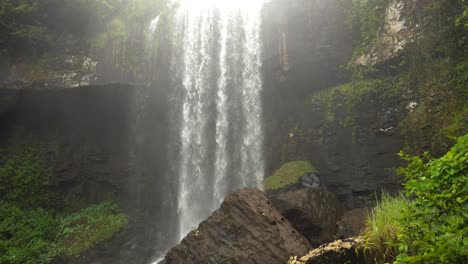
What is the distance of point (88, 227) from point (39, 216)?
247 centimetres

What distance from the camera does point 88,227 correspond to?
44.4 feet

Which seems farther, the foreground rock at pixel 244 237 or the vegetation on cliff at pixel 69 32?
the vegetation on cliff at pixel 69 32

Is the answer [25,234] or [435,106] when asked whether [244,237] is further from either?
[25,234]

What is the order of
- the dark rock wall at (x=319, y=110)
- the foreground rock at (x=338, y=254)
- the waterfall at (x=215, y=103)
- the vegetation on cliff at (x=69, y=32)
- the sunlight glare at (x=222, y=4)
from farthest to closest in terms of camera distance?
the sunlight glare at (x=222, y=4), the vegetation on cliff at (x=69, y=32), the waterfall at (x=215, y=103), the dark rock wall at (x=319, y=110), the foreground rock at (x=338, y=254)

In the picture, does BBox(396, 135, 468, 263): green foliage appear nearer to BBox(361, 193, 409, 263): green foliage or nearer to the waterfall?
BBox(361, 193, 409, 263): green foliage

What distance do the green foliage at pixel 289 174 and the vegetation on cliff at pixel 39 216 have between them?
7.32 m

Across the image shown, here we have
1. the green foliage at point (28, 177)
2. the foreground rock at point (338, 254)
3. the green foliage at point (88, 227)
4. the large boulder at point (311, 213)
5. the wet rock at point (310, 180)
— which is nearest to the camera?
the foreground rock at point (338, 254)

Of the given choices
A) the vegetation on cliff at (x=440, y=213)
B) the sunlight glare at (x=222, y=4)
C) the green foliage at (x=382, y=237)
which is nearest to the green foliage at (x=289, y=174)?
the green foliage at (x=382, y=237)

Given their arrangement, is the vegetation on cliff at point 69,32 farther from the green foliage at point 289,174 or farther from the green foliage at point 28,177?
the green foliage at point 289,174

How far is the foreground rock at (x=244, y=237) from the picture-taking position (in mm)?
6777

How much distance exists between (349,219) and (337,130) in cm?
551

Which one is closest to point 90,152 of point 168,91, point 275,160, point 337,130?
point 168,91

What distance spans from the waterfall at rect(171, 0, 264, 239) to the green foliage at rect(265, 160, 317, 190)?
2.20 m

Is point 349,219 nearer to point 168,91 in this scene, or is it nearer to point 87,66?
point 168,91
